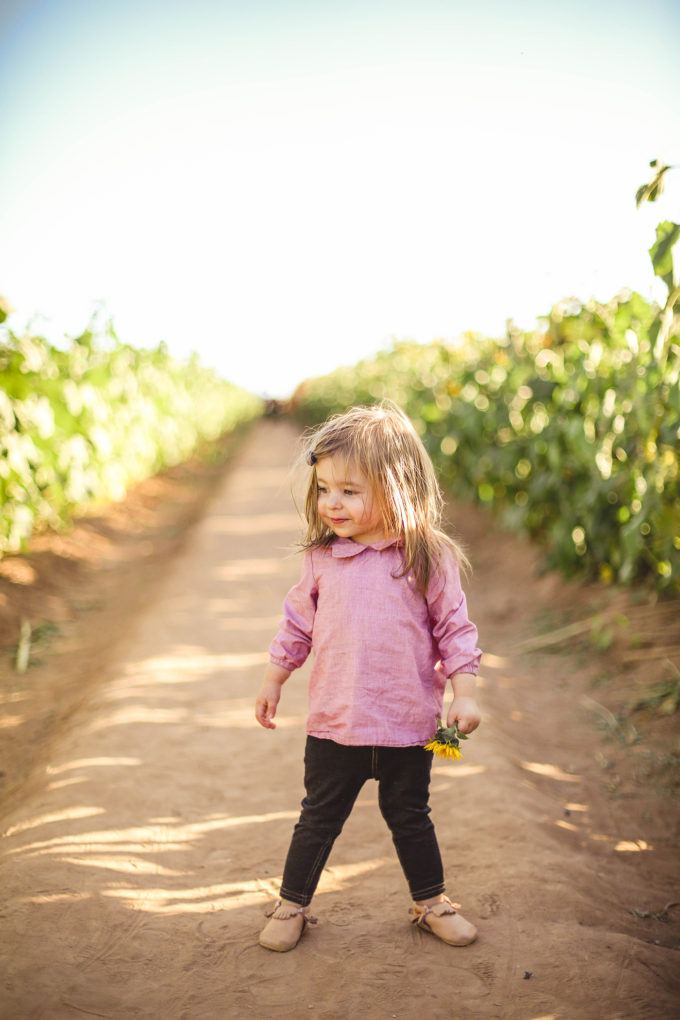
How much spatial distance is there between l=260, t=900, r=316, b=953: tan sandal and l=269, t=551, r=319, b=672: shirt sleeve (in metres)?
0.58

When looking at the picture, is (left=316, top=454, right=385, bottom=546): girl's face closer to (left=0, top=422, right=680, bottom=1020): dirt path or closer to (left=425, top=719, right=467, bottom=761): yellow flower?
(left=425, top=719, right=467, bottom=761): yellow flower

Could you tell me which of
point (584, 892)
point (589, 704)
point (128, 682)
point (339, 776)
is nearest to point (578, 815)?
point (584, 892)

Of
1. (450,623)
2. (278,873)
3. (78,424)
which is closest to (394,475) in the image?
(450,623)

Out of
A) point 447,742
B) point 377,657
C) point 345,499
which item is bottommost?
point 447,742

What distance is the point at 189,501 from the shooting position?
11.5m

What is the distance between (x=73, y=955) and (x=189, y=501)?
32.6 ft

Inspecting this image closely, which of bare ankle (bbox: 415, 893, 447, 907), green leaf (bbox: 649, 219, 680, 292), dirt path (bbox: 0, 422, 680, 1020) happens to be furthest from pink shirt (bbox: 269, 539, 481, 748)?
green leaf (bbox: 649, 219, 680, 292)

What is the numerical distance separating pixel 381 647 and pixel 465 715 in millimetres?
247

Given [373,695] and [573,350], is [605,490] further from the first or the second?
[373,695]

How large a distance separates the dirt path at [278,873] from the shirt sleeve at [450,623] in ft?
2.32

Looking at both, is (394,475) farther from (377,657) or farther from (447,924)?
(447,924)

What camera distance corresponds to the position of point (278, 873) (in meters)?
2.29

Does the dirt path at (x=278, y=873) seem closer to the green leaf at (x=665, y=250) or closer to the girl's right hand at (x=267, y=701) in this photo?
the girl's right hand at (x=267, y=701)

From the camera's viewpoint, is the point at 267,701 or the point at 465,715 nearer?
the point at 465,715
